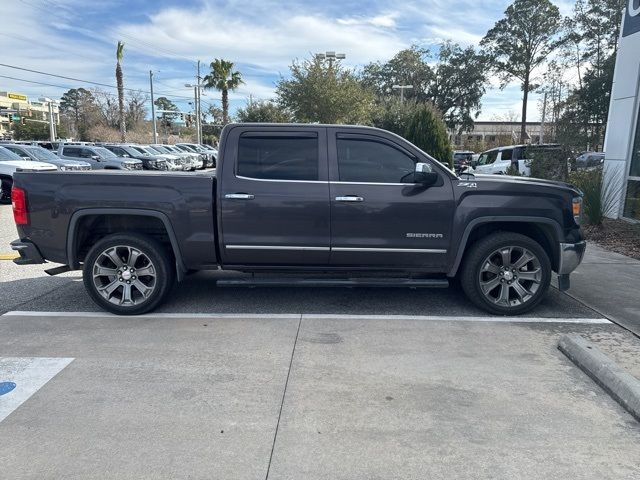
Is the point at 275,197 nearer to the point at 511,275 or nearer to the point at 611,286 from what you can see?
the point at 511,275

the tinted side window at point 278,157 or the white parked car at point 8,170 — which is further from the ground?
the tinted side window at point 278,157

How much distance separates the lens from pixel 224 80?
49.2 meters

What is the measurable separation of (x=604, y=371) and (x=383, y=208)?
8.02 feet

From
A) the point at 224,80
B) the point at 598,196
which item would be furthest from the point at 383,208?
the point at 224,80

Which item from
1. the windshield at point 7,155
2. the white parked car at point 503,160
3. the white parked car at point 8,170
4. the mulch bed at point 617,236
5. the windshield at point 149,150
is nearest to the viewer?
the mulch bed at point 617,236

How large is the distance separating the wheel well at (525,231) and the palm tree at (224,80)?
4610 cm

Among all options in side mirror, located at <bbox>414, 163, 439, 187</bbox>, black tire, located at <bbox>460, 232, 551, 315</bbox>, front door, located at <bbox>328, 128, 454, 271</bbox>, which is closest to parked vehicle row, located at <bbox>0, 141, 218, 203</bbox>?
front door, located at <bbox>328, 128, 454, 271</bbox>

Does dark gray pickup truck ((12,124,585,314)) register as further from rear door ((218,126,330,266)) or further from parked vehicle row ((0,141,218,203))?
parked vehicle row ((0,141,218,203))

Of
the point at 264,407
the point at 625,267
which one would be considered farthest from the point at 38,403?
the point at 625,267

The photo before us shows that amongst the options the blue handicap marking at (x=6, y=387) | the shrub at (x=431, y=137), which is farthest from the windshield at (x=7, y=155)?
the blue handicap marking at (x=6, y=387)

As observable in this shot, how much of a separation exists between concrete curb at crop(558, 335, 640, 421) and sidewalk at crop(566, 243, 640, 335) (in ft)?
3.29

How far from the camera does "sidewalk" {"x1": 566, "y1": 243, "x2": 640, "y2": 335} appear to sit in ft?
18.2

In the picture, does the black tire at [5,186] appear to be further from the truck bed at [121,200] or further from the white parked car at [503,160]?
the white parked car at [503,160]

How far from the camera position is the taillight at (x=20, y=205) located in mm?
5266
